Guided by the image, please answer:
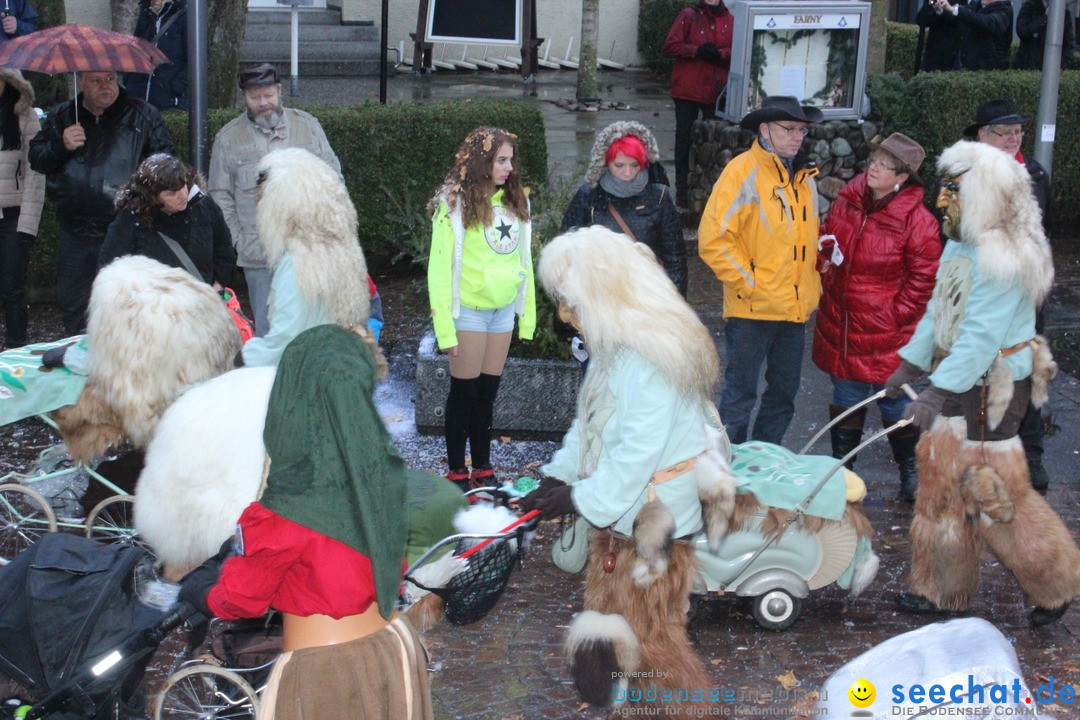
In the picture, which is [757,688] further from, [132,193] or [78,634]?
[132,193]

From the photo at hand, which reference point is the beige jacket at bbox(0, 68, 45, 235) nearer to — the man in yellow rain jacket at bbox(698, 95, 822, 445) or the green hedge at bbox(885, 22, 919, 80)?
the man in yellow rain jacket at bbox(698, 95, 822, 445)

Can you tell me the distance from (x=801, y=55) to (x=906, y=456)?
529cm

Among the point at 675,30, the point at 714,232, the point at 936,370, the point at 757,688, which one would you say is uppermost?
the point at 675,30

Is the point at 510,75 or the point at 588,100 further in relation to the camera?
the point at 510,75

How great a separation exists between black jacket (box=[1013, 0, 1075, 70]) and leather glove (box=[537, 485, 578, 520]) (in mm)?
10256

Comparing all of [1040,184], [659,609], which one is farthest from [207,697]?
[1040,184]

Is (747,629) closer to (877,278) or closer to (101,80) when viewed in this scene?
(877,278)

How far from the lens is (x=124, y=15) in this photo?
10867mm

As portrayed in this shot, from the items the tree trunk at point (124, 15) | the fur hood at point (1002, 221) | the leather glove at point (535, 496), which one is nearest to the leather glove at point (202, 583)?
the leather glove at point (535, 496)

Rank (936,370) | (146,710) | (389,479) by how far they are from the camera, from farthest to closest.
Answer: (936,370) < (146,710) < (389,479)

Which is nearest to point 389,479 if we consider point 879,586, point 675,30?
point 879,586

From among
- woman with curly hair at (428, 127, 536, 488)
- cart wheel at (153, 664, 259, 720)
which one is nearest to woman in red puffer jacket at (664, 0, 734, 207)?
woman with curly hair at (428, 127, 536, 488)

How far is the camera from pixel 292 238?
538 cm

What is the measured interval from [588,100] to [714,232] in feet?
33.2
